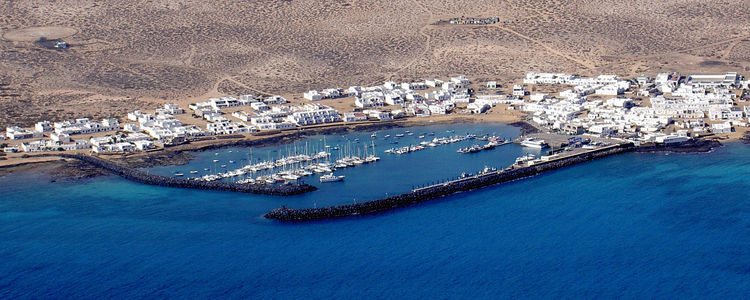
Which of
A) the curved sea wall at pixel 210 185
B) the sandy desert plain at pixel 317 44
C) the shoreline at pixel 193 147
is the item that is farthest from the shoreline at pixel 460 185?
the sandy desert plain at pixel 317 44

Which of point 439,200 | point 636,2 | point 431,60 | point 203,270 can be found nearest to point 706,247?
point 439,200

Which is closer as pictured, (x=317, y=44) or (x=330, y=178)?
(x=330, y=178)

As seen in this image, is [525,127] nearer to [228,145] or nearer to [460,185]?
[460,185]

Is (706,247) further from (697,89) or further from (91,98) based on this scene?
(91,98)

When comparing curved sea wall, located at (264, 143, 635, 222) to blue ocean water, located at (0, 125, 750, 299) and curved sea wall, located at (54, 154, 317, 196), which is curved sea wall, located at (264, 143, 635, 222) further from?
curved sea wall, located at (54, 154, 317, 196)

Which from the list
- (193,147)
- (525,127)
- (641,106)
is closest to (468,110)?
(525,127)

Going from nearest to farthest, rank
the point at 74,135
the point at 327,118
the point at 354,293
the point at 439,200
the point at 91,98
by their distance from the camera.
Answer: the point at 354,293 → the point at 439,200 → the point at 74,135 → the point at 327,118 → the point at 91,98
